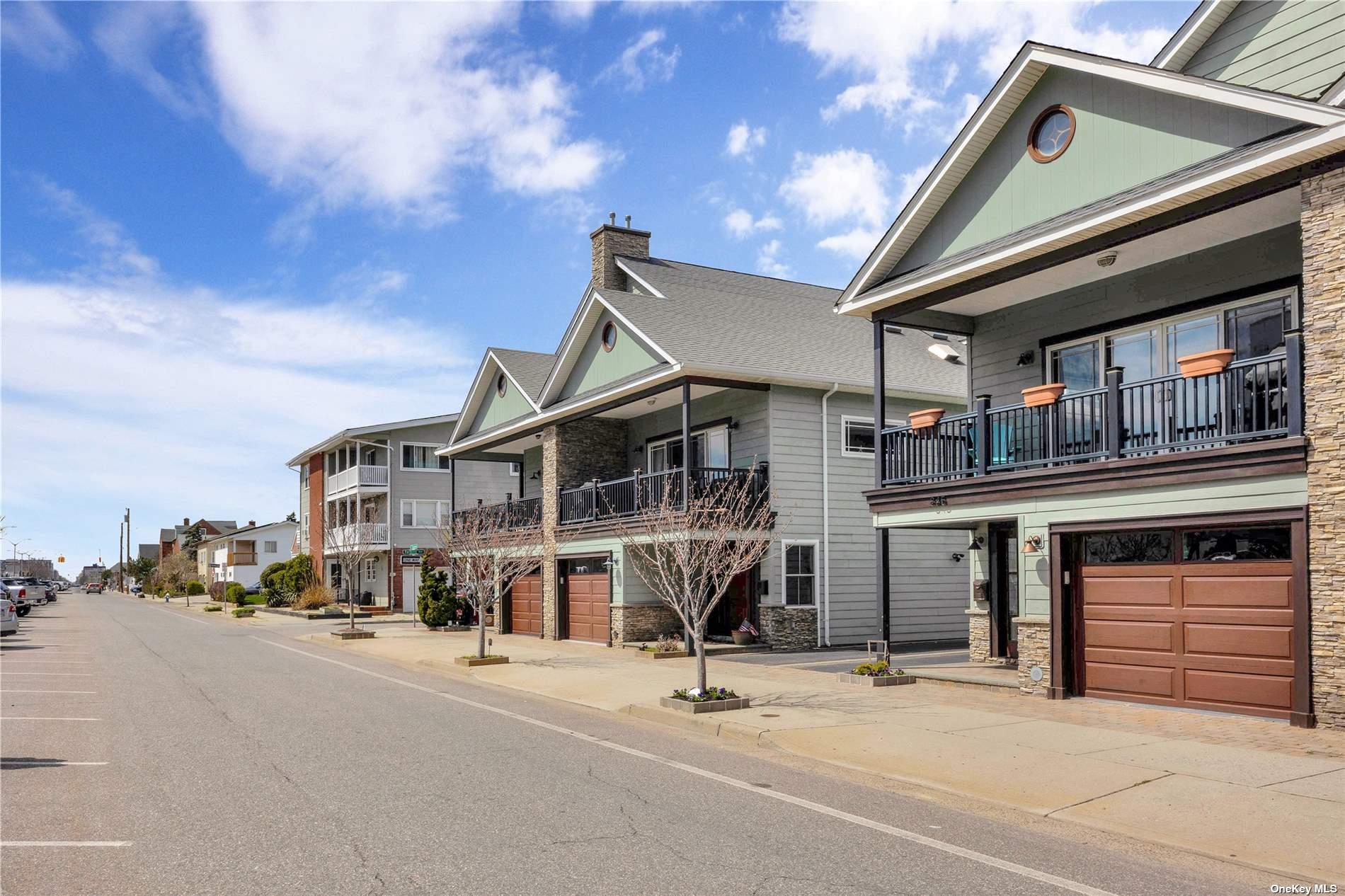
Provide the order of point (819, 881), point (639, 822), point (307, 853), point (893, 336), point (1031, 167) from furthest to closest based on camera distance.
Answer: point (893, 336) → point (1031, 167) → point (639, 822) → point (307, 853) → point (819, 881)

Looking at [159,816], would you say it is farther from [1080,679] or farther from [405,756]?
[1080,679]

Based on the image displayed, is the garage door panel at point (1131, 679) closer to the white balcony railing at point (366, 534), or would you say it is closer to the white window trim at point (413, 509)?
the white balcony railing at point (366, 534)

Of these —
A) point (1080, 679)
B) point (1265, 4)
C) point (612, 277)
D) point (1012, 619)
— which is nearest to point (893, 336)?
point (612, 277)

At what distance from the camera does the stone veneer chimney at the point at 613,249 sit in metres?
29.7

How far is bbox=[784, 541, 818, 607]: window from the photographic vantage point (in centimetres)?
2394

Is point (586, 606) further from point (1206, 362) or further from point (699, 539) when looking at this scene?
point (1206, 362)

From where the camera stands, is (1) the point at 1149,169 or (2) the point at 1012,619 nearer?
(1) the point at 1149,169

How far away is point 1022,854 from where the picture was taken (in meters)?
7.39

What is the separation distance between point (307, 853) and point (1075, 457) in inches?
439

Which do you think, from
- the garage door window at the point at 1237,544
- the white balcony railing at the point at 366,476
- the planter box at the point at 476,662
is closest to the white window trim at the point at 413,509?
the white balcony railing at the point at 366,476

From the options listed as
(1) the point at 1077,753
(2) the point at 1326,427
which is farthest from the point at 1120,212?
(1) the point at 1077,753

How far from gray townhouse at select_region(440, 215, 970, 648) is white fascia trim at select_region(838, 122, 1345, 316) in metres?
6.16

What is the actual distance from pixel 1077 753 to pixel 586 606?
1838 centimetres

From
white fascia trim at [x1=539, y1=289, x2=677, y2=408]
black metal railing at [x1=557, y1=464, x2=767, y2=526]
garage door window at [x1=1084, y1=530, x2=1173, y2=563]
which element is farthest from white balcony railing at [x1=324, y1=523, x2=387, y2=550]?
garage door window at [x1=1084, y1=530, x2=1173, y2=563]
